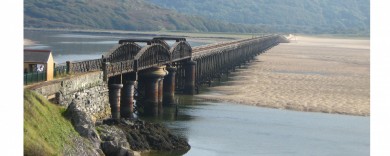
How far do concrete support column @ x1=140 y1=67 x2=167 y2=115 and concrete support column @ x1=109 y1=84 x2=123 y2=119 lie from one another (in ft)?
31.8

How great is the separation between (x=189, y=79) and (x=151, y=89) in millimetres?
14485

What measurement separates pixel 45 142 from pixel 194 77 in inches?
1645

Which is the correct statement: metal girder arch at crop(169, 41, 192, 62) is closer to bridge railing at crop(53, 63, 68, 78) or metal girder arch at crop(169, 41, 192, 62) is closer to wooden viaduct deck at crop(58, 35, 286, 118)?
wooden viaduct deck at crop(58, 35, 286, 118)

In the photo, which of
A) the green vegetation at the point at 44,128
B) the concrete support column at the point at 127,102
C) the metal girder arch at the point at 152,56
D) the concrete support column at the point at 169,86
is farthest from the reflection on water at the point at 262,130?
the green vegetation at the point at 44,128

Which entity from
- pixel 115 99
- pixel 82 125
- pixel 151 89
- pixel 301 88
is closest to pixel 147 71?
pixel 151 89

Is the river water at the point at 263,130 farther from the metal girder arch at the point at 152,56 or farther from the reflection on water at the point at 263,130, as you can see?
the metal girder arch at the point at 152,56

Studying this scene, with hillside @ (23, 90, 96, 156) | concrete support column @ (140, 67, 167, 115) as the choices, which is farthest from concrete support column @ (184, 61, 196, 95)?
hillside @ (23, 90, 96, 156)

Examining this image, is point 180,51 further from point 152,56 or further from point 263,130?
point 263,130

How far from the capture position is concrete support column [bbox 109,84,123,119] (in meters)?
39.7

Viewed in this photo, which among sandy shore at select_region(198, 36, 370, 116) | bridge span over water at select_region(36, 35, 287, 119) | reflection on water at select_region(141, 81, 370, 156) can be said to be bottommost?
reflection on water at select_region(141, 81, 370, 156)

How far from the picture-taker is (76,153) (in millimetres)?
26594

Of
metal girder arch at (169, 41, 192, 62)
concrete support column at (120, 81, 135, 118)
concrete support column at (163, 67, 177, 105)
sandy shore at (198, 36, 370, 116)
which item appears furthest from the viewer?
metal girder arch at (169, 41, 192, 62)

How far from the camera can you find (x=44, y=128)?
1012 inches
